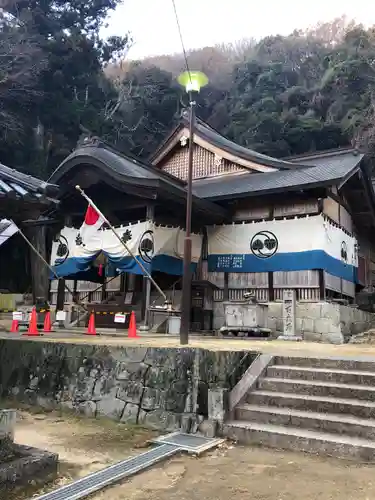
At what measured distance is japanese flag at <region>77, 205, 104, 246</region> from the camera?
14000 millimetres

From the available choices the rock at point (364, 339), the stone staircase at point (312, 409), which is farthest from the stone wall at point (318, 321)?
the stone staircase at point (312, 409)

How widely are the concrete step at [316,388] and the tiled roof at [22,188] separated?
4047 mm

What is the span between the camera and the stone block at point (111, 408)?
6734 millimetres

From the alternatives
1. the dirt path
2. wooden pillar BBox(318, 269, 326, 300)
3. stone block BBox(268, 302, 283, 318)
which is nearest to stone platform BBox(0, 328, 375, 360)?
the dirt path

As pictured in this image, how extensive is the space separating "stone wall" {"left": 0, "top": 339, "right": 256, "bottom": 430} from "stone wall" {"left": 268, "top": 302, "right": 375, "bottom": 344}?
7413mm

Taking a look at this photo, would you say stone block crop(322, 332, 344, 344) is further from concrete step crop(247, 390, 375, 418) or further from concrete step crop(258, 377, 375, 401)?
concrete step crop(247, 390, 375, 418)

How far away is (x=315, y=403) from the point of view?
5699 mm

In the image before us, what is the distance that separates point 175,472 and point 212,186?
44.6ft

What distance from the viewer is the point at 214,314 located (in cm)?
1563

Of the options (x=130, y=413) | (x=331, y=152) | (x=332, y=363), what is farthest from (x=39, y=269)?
(x=332, y=363)

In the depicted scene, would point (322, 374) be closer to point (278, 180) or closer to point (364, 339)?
point (364, 339)

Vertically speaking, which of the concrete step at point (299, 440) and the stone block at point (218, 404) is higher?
the stone block at point (218, 404)

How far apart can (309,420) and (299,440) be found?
38 cm

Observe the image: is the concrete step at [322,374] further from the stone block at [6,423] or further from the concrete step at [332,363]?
the stone block at [6,423]
